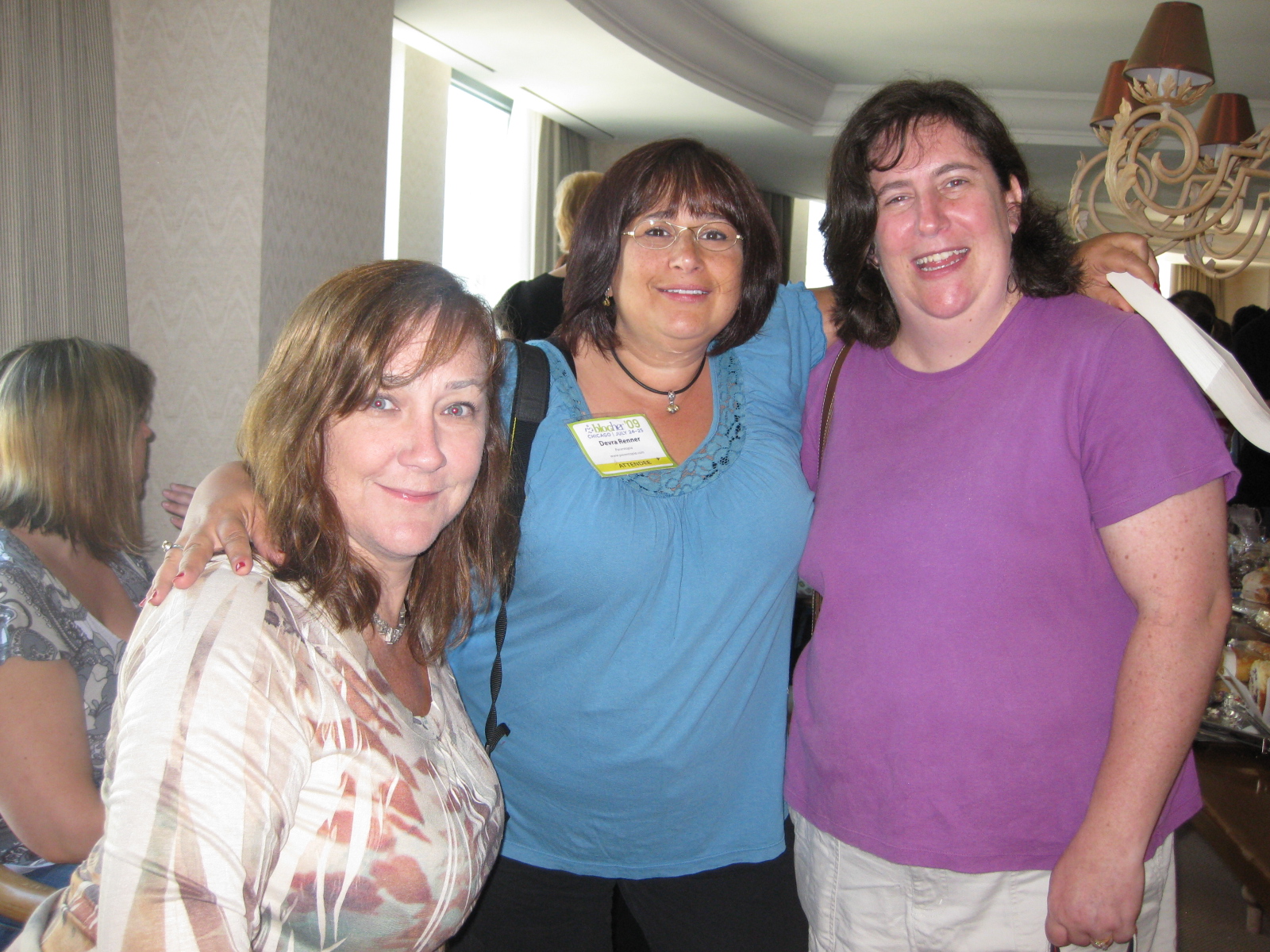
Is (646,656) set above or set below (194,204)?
below

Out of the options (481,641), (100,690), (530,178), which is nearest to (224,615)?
(481,641)

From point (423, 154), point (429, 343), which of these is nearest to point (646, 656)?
point (429, 343)

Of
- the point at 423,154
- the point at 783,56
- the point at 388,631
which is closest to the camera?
the point at 388,631

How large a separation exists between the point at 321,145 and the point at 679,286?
2.53m

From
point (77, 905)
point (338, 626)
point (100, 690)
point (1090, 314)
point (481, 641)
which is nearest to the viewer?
point (77, 905)

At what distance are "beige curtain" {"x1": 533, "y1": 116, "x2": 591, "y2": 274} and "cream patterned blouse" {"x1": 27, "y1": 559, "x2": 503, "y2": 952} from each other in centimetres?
594

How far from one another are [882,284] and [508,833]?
1.07 metres

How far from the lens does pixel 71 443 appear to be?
6.23ft

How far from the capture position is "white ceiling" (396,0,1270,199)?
5.17 metres

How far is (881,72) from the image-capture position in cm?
720

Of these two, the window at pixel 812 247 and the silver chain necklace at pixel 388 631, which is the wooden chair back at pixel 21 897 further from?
the window at pixel 812 247

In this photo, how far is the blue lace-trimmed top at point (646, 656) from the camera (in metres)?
1.35

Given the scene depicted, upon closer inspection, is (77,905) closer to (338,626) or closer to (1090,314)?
(338,626)

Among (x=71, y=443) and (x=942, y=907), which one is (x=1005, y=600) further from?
(x=71, y=443)
